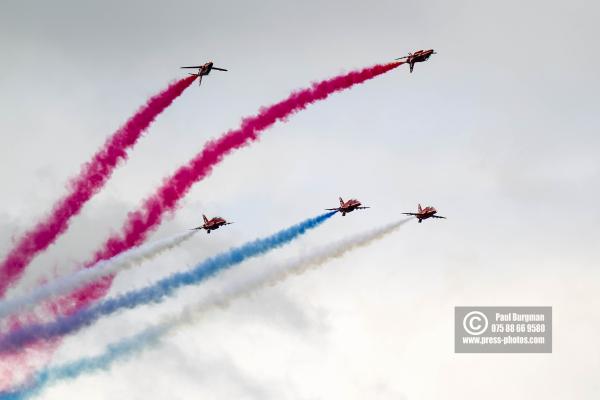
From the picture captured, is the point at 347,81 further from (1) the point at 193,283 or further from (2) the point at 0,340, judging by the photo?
(2) the point at 0,340

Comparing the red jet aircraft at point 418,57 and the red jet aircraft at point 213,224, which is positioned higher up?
the red jet aircraft at point 418,57

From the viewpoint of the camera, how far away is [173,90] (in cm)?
14750

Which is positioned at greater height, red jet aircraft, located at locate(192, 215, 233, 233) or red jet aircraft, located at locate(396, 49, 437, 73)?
red jet aircraft, located at locate(396, 49, 437, 73)

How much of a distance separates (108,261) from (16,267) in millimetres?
8725

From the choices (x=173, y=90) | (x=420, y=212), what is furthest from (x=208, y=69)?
(x=420, y=212)

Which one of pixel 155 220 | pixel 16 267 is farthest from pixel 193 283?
pixel 16 267

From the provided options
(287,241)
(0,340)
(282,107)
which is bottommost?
(0,340)

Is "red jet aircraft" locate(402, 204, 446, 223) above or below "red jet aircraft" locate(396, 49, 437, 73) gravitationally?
below

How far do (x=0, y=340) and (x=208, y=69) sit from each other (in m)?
32.0

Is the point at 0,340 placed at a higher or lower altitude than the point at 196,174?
lower

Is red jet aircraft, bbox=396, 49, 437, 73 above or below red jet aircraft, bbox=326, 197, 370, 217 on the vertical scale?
above

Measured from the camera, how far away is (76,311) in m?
147

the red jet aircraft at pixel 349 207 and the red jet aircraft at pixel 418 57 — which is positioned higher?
the red jet aircraft at pixel 418 57

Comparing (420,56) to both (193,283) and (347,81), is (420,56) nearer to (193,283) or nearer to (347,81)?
(347,81)
